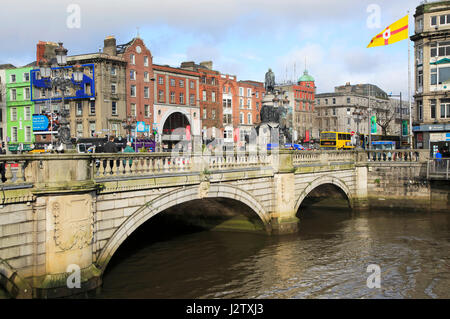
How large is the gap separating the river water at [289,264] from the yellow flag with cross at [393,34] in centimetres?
1894

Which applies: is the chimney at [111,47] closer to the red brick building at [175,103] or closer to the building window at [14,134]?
the red brick building at [175,103]

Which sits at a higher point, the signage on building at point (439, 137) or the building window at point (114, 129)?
the building window at point (114, 129)

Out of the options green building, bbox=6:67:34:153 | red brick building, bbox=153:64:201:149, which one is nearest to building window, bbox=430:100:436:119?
red brick building, bbox=153:64:201:149

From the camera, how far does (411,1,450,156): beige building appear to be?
42.4 metres

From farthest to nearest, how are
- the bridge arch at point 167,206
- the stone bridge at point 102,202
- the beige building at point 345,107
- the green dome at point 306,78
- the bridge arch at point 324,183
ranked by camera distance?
1. the green dome at point 306,78
2. the beige building at point 345,107
3. the bridge arch at point 324,183
4. the bridge arch at point 167,206
5. the stone bridge at point 102,202

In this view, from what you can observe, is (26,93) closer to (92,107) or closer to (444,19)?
(92,107)

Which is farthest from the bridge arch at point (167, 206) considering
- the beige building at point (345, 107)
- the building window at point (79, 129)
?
the beige building at point (345, 107)

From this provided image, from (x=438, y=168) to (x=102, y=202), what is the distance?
2701 centimetres

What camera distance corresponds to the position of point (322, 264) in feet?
67.5

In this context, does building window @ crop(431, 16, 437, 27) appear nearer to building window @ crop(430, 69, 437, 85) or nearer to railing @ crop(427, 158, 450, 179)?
building window @ crop(430, 69, 437, 85)

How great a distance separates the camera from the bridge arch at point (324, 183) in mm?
27570

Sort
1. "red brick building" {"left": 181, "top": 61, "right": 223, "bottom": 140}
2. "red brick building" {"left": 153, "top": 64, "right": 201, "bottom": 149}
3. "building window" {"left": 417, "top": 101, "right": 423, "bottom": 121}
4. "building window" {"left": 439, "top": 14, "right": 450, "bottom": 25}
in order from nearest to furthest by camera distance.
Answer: "building window" {"left": 439, "top": 14, "right": 450, "bottom": 25} < "building window" {"left": 417, "top": 101, "right": 423, "bottom": 121} < "red brick building" {"left": 153, "top": 64, "right": 201, "bottom": 149} < "red brick building" {"left": 181, "top": 61, "right": 223, "bottom": 140}

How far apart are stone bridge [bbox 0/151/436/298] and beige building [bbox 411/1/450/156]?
22858 mm

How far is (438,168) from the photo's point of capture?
3394cm
